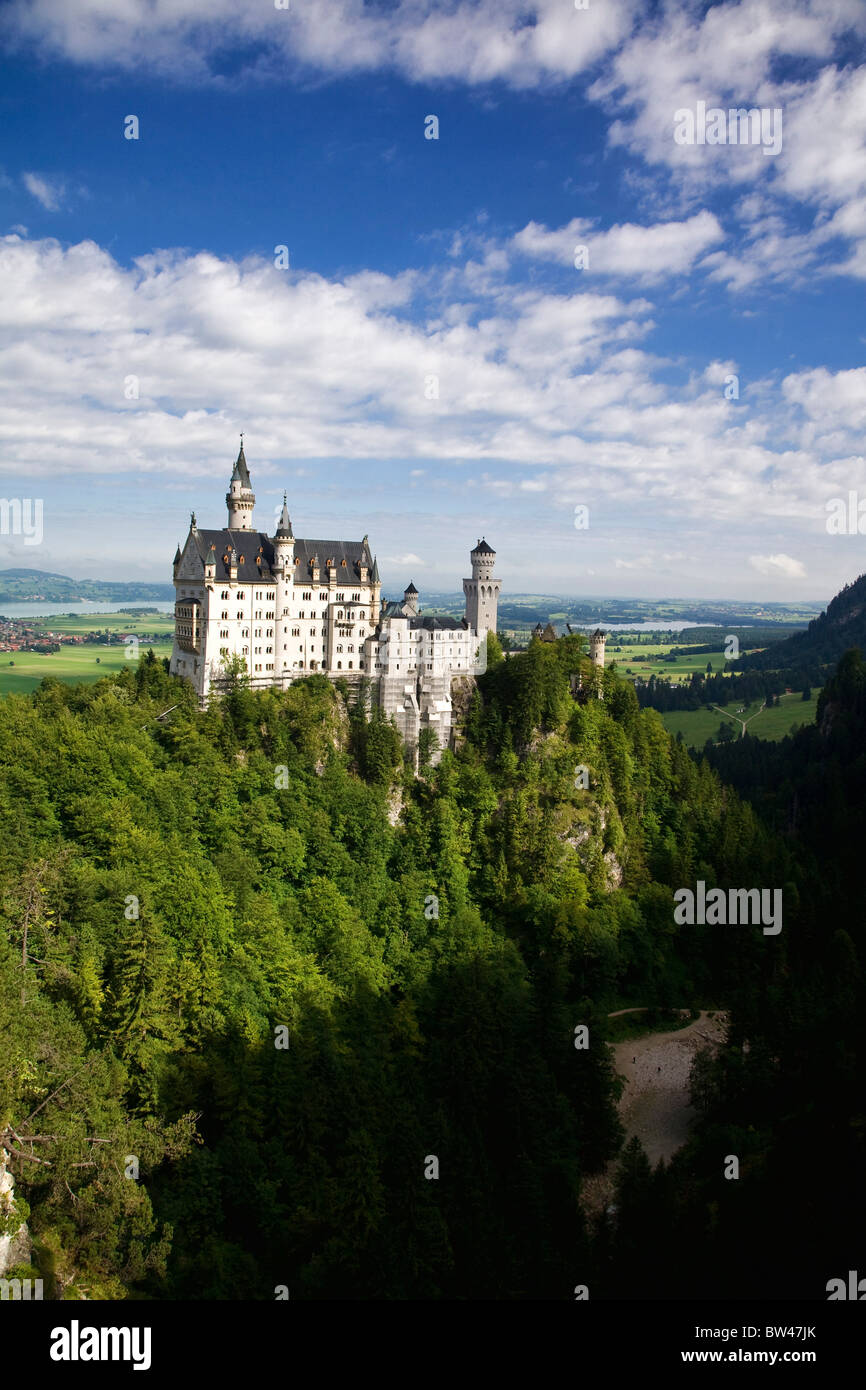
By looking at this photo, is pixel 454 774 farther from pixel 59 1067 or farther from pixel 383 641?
pixel 59 1067

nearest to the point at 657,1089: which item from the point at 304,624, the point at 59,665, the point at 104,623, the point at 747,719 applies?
the point at 304,624

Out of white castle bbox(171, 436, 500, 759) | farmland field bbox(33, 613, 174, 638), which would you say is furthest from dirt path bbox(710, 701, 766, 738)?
farmland field bbox(33, 613, 174, 638)

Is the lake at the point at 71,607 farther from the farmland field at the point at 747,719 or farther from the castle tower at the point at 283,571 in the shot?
the farmland field at the point at 747,719

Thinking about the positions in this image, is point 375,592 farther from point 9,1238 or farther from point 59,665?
point 9,1238

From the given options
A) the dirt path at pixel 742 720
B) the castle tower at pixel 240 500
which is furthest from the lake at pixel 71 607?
the dirt path at pixel 742 720

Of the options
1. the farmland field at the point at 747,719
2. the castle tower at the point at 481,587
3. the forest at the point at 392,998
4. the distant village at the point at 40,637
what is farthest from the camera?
the farmland field at the point at 747,719

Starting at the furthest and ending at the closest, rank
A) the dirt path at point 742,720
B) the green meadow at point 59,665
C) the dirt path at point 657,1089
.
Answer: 1. the dirt path at point 742,720
2. the green meadow at point 59,665
3. the dirt path at point 657,1089
